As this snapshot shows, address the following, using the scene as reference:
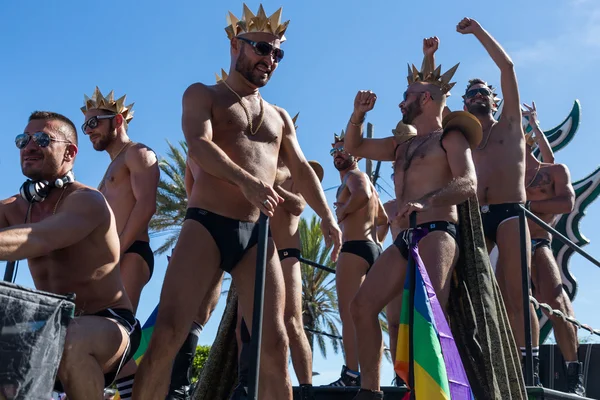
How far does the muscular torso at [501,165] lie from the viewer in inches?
267

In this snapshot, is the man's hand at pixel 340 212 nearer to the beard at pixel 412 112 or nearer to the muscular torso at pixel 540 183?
the beard at pixel 412 112

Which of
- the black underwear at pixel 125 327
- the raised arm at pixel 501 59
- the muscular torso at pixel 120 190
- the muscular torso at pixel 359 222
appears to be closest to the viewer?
the black underwear at pixel 125 327

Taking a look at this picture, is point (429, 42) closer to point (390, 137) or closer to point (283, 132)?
point (390, 137)

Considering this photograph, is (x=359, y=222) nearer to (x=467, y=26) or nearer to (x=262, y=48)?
(x=467, y=26)

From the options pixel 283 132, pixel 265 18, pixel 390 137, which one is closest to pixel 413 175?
pixel 390 137

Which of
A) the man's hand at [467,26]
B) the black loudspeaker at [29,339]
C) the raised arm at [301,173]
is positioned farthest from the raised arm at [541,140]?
the black loudspeaker at [29,339]

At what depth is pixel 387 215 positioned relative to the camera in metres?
8.36

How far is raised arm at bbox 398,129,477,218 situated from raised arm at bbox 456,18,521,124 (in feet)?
4.03

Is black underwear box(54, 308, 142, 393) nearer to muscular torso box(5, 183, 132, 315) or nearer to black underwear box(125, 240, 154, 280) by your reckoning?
muscular torso box(5, 183, 132, 315)

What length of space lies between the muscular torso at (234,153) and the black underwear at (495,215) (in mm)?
2478

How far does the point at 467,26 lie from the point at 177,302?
3782 millimetres

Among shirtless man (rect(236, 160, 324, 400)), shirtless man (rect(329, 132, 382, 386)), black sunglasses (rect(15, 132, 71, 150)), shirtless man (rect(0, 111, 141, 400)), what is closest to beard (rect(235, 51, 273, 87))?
shirtless man (rect(236, 160, 324, 400))

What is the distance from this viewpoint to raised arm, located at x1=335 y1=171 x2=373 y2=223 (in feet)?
24.7

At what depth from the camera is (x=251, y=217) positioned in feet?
15.8
